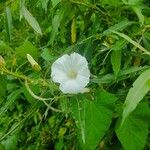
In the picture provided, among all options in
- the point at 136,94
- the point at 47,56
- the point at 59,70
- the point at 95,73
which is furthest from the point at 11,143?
the point at 136,94

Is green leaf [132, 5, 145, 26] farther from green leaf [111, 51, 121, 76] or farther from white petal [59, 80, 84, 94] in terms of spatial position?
white petal [59, 80, 84, 94]

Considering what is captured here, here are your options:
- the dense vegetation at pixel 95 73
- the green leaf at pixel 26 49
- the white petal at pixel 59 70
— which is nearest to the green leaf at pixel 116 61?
the dense vegetation at pixel 95 73

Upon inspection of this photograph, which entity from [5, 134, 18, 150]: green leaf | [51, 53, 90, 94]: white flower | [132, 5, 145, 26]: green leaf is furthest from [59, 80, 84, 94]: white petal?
[5, 134, 18, 150]: green leaf

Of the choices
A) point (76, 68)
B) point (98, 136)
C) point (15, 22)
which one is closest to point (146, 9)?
point (76, 68)

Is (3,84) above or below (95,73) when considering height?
above

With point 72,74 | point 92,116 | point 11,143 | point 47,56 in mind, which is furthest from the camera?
point 11,143

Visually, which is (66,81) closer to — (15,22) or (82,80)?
(82,80)

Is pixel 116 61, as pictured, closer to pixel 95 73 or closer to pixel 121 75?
pixel 121 75
